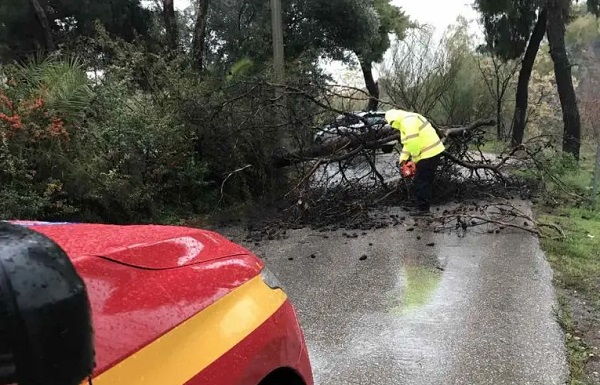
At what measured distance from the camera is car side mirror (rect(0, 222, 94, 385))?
3.17ft

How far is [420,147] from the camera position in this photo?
8.80m

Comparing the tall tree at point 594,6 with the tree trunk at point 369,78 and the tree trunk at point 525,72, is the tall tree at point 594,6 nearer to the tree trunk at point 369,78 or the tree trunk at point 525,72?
the tree trunk at point 525,72

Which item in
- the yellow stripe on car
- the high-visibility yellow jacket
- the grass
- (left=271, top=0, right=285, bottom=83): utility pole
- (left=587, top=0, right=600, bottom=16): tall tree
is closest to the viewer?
the yellow stripe on car

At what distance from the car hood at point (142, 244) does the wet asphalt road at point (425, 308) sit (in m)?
1.99

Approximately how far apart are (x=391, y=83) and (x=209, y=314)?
2473cm

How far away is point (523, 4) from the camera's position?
20109 millimetres

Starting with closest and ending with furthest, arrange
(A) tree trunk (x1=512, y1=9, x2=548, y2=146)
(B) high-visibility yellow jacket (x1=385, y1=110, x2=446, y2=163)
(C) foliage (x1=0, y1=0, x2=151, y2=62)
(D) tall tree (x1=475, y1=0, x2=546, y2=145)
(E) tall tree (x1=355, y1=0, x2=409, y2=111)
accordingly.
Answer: (B) high-visibility yellow jacket (x1=385, y1=110, x2=446, y2=163) → (C) foliage (x1=0, y1=0, x2=151, y2=62) → (D) tall tree (x1=475, y1=0, x2=546, y2=145) → (A) tree trunk (x1=512, y1=9, x2=548, y2=146) → (E) tall tree (x1=355, y1=0, x2=409, y2=111)

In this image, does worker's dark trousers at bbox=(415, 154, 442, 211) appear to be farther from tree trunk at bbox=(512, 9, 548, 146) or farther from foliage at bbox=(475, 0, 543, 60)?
tree trunk at bbox=(512, 9, 548, 146)

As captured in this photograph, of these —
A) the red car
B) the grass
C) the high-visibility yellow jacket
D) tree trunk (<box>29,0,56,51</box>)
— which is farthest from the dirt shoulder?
tree trunk (<box>29,0,56,51</box>)

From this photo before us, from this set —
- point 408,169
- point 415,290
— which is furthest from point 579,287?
point 408,169

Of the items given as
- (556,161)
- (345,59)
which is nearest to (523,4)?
(345,59)

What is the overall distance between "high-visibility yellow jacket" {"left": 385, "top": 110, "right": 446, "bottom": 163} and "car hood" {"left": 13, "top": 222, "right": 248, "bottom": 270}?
6614 millimetres

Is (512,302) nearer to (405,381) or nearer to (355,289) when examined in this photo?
(355,289)

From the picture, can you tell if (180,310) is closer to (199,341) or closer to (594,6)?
(199,341)
